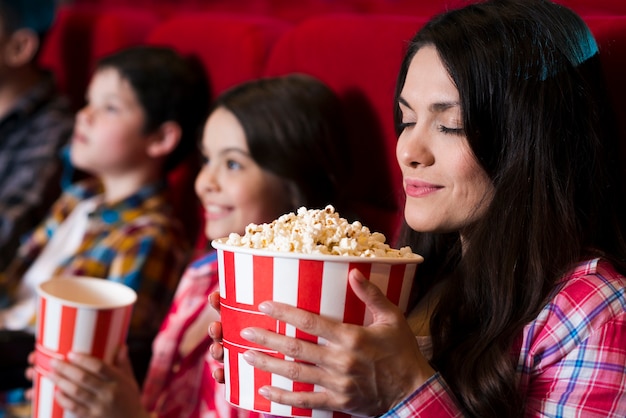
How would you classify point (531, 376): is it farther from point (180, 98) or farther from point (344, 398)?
point (180, 98)

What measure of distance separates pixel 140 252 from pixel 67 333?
50cm

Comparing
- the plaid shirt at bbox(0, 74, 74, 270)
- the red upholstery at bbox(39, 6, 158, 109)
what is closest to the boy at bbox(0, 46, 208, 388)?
the plaid shirt at bbox(0, 74, 74, 270)

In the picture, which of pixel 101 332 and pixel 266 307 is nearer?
pixel 266 307

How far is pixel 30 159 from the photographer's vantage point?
7.47ft

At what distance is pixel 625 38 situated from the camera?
1113 mm

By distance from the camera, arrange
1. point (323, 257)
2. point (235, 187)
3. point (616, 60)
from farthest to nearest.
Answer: point (235, 187) < point (616, 60) < point (323, 257)

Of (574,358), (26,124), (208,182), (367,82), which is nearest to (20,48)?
(26,124)

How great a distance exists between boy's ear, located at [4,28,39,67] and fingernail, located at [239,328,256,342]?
1811 mm

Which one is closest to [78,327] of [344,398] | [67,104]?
[344,398]

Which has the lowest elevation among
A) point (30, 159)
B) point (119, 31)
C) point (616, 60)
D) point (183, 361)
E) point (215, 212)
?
point (183, 361)

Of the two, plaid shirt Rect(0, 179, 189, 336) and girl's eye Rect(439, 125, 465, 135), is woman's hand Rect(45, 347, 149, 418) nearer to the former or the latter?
plaid shirt Rect(0, 179, 189, 336)

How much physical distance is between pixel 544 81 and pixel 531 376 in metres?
0.33

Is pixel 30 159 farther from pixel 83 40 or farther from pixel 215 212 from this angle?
pixel 215 212

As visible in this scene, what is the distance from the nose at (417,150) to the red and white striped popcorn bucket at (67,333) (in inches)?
19.9
